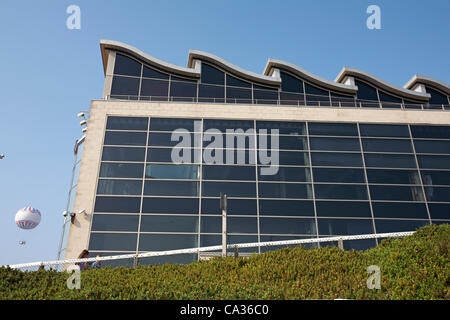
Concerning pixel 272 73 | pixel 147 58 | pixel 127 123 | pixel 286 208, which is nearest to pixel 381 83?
pixel 272 73

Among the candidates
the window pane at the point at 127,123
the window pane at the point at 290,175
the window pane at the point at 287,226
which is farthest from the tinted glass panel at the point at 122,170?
the window pane at the point at 287,226

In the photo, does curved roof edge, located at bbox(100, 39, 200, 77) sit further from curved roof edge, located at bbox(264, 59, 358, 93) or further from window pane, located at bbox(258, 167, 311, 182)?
window pane, located at bbox(258, 167, 311, 182)

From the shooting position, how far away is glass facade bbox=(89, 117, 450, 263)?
76.6 feet

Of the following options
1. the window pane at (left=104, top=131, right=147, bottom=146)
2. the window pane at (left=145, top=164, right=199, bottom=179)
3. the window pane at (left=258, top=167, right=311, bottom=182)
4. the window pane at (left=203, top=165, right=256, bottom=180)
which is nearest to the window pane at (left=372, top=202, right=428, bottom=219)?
the window pane at (left=258, top=167, right=311, bottom=182)

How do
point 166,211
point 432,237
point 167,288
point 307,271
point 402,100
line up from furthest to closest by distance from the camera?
point 402,100 < point 166,211 < point 432,237 < point 307,271 < point 167,288

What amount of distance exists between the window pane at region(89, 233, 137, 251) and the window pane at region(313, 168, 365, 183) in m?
12.9

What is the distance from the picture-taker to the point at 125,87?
29.6 metres

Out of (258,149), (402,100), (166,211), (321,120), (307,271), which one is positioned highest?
(402,100)

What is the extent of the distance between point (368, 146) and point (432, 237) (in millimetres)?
15220

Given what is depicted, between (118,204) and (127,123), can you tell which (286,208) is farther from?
(127,123)
